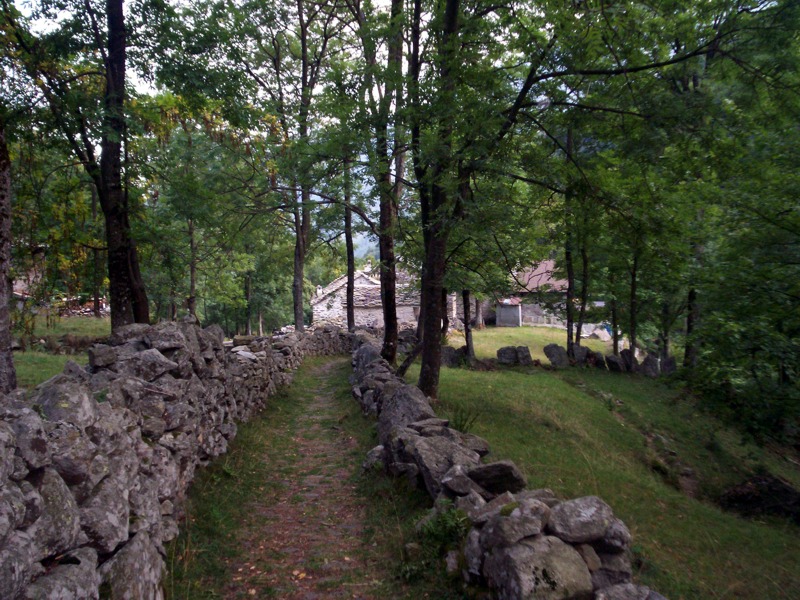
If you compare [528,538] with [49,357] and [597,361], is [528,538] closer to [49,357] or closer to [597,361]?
[49,357]

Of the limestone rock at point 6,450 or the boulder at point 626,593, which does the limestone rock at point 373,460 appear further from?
the limestone rock at point 6,450

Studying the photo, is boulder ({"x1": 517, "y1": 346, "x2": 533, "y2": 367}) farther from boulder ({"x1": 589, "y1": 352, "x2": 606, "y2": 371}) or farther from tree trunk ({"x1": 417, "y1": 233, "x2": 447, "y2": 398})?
tree trunk ({"x1": 417, "y1": 233, "x2": 447, "y2": 398})

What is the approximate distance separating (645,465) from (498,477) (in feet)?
23.1

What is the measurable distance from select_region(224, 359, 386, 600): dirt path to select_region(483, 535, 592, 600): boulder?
143 cm

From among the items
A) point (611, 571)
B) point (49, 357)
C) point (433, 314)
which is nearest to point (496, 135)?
point (433, 314)

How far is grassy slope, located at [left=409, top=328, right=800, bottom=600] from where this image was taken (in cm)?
641

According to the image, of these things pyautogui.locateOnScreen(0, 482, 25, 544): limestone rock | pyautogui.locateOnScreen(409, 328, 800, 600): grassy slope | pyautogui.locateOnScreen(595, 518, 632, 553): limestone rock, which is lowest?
pyautogui.locateOnScreen(409, 328, 800, 600): grassy slope

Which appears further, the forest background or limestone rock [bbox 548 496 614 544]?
the forest background

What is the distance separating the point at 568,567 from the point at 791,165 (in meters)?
9.54

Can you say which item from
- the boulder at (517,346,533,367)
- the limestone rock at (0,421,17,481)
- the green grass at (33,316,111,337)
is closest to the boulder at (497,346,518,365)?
the boulder at (517,346,533,367)

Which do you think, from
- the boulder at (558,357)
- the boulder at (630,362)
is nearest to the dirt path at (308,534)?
the boulder at (558,357)

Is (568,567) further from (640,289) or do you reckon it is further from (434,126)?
(640,289)

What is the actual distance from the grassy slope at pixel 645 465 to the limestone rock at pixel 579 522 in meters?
1.37

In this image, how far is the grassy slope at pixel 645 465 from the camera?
641 centimetres
